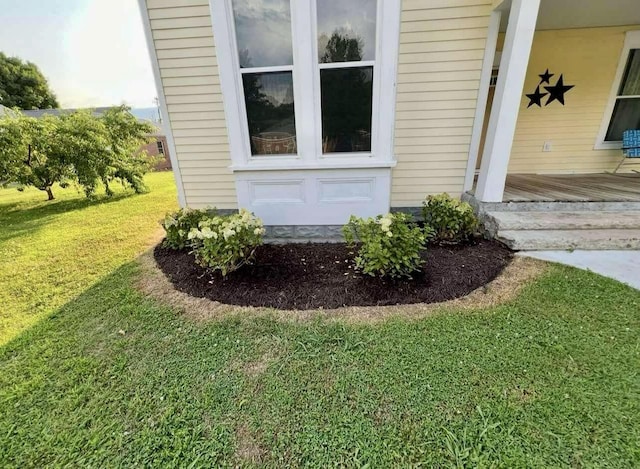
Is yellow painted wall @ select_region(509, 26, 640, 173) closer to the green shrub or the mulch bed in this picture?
the mulch bed

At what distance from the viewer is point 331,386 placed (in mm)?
1773

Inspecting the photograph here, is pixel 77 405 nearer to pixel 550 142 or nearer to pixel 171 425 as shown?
pixel 171 425

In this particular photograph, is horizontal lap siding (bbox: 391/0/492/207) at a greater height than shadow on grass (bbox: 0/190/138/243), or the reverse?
horizontal lap siding (bbox: 391/0/492/207)

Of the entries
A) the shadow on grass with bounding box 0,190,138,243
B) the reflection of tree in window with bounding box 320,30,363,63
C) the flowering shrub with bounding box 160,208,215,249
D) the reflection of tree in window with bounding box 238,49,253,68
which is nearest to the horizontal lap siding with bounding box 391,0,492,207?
the reflection of tree in window with bounding box 320,30,363,63

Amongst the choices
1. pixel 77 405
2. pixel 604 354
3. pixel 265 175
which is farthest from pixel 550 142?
pixel 77 405

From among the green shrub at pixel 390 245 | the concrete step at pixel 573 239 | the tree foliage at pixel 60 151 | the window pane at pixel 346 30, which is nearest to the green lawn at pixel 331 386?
the concrete step at pixel 573 239

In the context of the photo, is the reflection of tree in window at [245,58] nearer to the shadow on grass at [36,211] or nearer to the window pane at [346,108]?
the window pane at [346,108]

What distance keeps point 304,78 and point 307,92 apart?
15 centimetres

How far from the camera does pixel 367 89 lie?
3336 mm

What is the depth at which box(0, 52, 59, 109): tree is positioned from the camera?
1075 inches

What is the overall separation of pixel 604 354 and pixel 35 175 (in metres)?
10.1

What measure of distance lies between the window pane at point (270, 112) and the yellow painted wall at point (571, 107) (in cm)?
410

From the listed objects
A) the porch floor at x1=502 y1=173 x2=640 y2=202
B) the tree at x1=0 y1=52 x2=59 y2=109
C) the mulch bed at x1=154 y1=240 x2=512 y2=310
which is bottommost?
the mulch bed at x1=154 y1=240 x2=512 y2=310

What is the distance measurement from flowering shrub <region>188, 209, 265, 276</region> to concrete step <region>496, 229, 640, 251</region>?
2.82m
